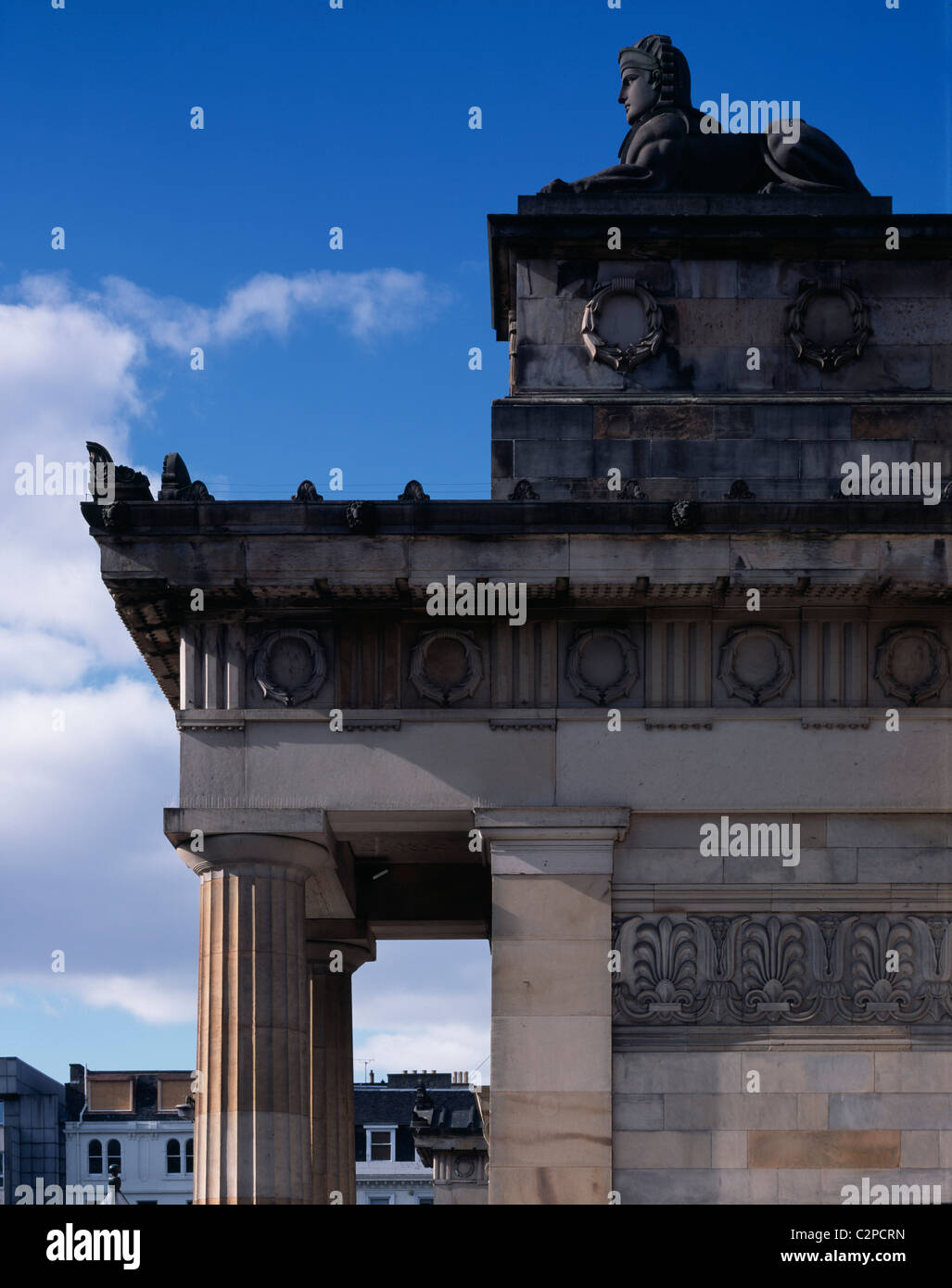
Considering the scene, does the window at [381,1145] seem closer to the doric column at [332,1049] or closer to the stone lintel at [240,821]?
the doric column at [332,1049]

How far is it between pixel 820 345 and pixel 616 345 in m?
2.81

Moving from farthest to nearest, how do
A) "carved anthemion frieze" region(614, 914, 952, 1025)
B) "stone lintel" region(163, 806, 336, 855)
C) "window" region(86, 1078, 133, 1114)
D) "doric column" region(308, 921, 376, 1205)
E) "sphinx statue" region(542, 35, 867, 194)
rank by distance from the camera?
"window" region(86, 1078, 133, 1114) < "doric column" region(308, 921, 376, 1205) < "sphinx statue" region(542, 35, 867, 194) < "stone lintel" region(163, 806, 336, 855) < "carved anthemion frieze" region(614, 914, 952, 1025)

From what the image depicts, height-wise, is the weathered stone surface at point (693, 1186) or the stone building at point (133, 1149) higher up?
the weathered stone surface at point (693, 1186)

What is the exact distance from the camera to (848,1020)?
2772 centimetres

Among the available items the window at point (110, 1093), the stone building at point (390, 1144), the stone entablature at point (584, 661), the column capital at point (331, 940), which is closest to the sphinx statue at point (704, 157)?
the stone entablature at point (584, 661)

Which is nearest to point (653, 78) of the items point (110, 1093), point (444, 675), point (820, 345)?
point (820, 345)

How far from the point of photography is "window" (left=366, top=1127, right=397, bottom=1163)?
104 m

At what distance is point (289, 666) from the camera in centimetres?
2859

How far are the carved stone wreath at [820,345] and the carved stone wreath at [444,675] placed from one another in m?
6.36

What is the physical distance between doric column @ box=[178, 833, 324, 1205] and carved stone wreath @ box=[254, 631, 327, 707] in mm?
1847

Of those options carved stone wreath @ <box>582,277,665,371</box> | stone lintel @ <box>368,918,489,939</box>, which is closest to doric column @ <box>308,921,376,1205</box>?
stone lintel @ <box>368,918,489,939</box>

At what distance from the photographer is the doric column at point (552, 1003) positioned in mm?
27000

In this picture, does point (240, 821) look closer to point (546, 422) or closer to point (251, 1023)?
point (251, 1023)

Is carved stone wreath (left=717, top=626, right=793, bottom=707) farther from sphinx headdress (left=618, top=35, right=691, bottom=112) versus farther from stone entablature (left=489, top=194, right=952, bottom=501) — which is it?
sphinx headdress (left=618, top=35, right=691, bottom=112)
